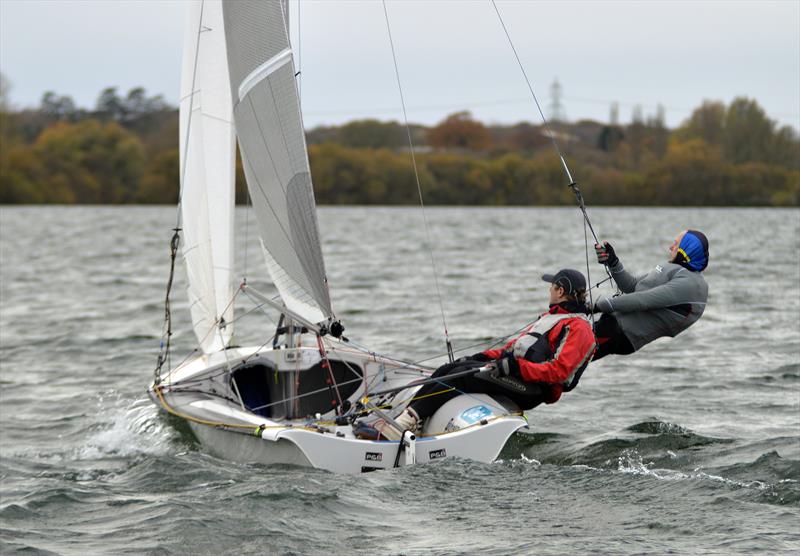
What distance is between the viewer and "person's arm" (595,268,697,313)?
23.4 feet

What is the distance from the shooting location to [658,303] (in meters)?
7.15

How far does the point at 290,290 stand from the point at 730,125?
171 feet

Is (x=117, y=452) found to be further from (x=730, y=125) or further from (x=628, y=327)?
(x=730, y=125)

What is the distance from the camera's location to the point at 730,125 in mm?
56500

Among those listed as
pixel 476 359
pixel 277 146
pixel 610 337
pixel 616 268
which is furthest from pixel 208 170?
pixel 610 337

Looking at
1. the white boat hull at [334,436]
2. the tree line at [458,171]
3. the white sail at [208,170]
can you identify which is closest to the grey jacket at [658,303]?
the white boat hull at [334,436]

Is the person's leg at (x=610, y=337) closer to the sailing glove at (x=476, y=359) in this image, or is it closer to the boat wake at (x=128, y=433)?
the sailing glove at (x=476, y=359)

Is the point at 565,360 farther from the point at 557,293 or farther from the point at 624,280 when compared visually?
the point at 624,280

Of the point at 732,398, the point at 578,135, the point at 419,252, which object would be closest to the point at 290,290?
the point at 732,398

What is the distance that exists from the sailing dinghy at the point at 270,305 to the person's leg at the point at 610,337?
0.75 metres

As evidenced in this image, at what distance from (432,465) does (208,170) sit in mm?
3366

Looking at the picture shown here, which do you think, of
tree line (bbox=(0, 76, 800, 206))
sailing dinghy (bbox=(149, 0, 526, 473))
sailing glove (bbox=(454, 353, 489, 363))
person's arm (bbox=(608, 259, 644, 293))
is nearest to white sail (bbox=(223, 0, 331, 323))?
sailing dinghy (bbox=(149, 0, 526, 473))

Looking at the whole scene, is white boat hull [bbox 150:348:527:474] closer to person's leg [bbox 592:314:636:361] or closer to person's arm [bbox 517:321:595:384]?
person's arm [bbox 517:321:595:384]

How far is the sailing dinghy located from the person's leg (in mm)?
748
